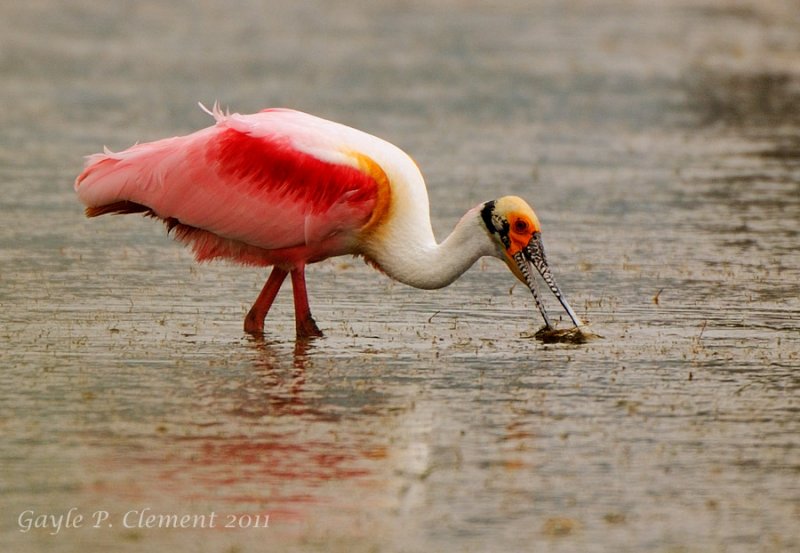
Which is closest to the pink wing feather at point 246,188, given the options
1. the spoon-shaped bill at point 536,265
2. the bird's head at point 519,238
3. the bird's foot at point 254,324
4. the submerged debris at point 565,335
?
the bird's foot at point 254,324

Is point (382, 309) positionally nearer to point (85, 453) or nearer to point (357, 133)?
point (357, 133)

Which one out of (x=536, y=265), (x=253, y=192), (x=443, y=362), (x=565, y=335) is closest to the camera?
(x=443, y=362)

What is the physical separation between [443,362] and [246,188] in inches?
67.1

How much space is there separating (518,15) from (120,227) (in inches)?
868

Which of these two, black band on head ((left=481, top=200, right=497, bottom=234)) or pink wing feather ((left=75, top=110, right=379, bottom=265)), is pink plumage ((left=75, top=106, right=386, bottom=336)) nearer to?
pink wing feather ((left=75, top=110, right=379, bottom=265))

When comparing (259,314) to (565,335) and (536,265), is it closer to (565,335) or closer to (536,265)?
(536,265)

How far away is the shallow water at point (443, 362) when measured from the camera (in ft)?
23.1

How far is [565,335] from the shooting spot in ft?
33.2

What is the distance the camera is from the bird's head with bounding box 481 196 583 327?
10.1m

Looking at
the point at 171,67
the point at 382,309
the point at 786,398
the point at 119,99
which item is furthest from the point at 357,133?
the point at 171,67

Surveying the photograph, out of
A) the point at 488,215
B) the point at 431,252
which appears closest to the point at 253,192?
the point at 431,252

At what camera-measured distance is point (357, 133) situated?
1055cm

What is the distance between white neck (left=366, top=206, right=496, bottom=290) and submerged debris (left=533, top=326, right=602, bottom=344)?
562 mm

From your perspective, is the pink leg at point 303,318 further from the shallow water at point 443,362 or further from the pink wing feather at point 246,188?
the pink wing feather at point 246,188
